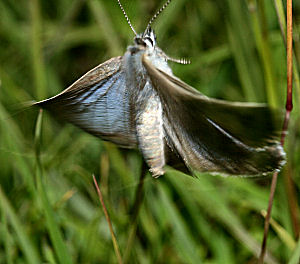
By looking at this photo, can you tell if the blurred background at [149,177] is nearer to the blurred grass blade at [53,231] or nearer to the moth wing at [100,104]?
the blurred grass blade at [53,231]

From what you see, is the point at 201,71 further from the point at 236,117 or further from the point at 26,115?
the point at 236,117

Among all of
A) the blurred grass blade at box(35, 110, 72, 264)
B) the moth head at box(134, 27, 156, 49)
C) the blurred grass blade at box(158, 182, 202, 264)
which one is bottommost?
the blurred grass blade at box(158, 182, 202, 264)

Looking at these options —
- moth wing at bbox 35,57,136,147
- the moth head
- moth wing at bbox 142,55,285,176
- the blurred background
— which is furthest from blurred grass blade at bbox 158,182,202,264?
the moth head

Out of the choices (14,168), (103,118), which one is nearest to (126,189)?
(14,168)

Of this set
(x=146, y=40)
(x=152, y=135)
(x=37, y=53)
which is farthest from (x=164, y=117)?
(x=37, y=53)

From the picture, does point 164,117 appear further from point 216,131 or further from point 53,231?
point 53,231

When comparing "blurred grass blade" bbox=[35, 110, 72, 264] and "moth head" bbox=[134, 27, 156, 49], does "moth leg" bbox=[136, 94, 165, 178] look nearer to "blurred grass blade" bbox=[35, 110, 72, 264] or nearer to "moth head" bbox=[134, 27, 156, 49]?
"moth head" bbox=[134, 27, 156, 49]

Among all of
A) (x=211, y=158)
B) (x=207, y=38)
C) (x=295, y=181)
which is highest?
(x=207, y=38)
